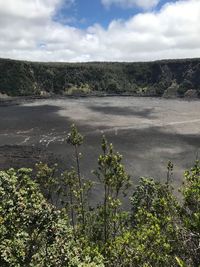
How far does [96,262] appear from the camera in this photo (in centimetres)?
2811

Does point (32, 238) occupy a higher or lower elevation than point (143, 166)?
higher

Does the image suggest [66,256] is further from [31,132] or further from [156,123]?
[156,123]

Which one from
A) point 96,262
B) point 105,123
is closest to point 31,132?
point 105,123

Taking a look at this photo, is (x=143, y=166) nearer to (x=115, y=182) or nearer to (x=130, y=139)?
(x=130, y=139)

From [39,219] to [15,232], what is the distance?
2629 millimetres

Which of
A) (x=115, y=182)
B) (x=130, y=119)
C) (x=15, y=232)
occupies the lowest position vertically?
(x=130, y=119)

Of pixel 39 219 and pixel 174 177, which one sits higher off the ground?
pixel 39 219

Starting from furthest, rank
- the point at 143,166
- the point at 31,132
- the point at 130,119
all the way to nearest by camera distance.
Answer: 1. the point at 130,119
2. the point at 31,132
3. the point at 143,166

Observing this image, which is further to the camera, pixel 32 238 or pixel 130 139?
pixel 130 139

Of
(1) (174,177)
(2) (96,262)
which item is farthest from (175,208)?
(1) (174,177)

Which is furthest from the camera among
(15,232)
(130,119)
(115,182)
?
(130,119)

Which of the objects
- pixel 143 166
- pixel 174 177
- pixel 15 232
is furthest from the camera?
pixel 143 166

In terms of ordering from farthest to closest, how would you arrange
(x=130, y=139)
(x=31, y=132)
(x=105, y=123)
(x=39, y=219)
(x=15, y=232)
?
(x=105, y=123)
(x=31, y=132)
(x=130, y=139)
(x=15, y=232)
(x=39, y=219)

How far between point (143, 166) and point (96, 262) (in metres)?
71.3
